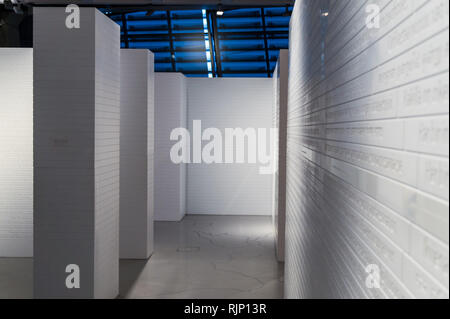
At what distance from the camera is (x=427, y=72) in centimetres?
93

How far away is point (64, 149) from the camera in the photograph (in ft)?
15.4

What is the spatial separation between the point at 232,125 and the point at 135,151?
4.04 meters

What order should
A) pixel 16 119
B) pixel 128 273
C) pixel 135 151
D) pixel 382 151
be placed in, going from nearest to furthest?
pixel 382 151 < pixel 128 273 < pixel 16 119 < pixel 135 151

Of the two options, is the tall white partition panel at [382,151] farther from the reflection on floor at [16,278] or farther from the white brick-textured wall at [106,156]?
the reflection on floor at [16,278]

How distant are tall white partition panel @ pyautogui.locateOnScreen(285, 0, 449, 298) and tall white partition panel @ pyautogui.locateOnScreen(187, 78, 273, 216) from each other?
840cm

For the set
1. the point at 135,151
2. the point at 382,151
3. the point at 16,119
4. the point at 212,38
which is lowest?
the point at 135,151

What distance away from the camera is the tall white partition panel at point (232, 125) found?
35.5ft

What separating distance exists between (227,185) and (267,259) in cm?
395

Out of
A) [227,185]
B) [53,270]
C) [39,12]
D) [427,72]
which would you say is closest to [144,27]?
[227,185]

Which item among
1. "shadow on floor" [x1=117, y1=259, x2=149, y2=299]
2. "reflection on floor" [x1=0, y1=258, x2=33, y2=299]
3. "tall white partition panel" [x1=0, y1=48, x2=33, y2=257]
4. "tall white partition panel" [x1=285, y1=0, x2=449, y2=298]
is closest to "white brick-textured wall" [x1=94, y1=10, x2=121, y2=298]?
"shadow on floor" [x1=117, y1=259, x2=149, y2=299]

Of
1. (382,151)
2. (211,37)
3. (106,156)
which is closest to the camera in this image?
(382,151)

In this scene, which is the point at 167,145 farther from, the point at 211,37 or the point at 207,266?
the point at 207,266

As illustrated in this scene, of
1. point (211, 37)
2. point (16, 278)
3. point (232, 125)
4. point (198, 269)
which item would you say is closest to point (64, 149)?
point (16, 278)

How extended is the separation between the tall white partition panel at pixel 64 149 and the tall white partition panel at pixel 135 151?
88.3 inches
